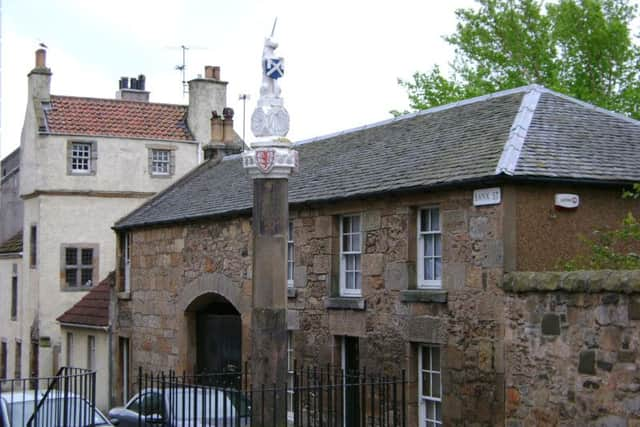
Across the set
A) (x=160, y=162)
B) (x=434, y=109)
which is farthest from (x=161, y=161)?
(x=434, y=109)

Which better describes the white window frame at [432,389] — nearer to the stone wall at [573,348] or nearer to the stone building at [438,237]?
the stone building at [438,237]

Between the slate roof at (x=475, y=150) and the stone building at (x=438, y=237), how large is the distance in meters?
0.04

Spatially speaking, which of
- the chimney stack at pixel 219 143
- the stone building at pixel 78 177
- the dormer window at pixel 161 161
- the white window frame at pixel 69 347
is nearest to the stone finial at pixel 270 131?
the chimney stack at pixel 219 143

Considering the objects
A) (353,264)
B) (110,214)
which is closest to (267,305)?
(353,264)

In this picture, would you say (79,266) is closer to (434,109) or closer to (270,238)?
(434,109)

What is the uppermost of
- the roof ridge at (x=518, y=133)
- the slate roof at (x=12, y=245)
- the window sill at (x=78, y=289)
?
the roof ridge at (x=518, y=133)

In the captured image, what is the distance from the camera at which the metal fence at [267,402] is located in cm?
1333

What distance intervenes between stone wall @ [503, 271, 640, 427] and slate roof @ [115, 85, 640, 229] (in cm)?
187

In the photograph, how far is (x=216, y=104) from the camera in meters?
35.3

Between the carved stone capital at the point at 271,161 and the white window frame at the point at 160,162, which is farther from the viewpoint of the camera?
the white window frame at the point at 160,162

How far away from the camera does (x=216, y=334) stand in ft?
73.8

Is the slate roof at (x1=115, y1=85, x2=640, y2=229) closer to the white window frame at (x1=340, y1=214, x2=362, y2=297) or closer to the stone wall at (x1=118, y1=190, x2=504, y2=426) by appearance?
the stone wall at (x1=118, y1=190, x2=504, y2=426)

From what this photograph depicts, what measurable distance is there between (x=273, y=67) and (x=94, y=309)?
645 inches

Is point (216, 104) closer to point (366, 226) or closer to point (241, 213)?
point (241, 213)
